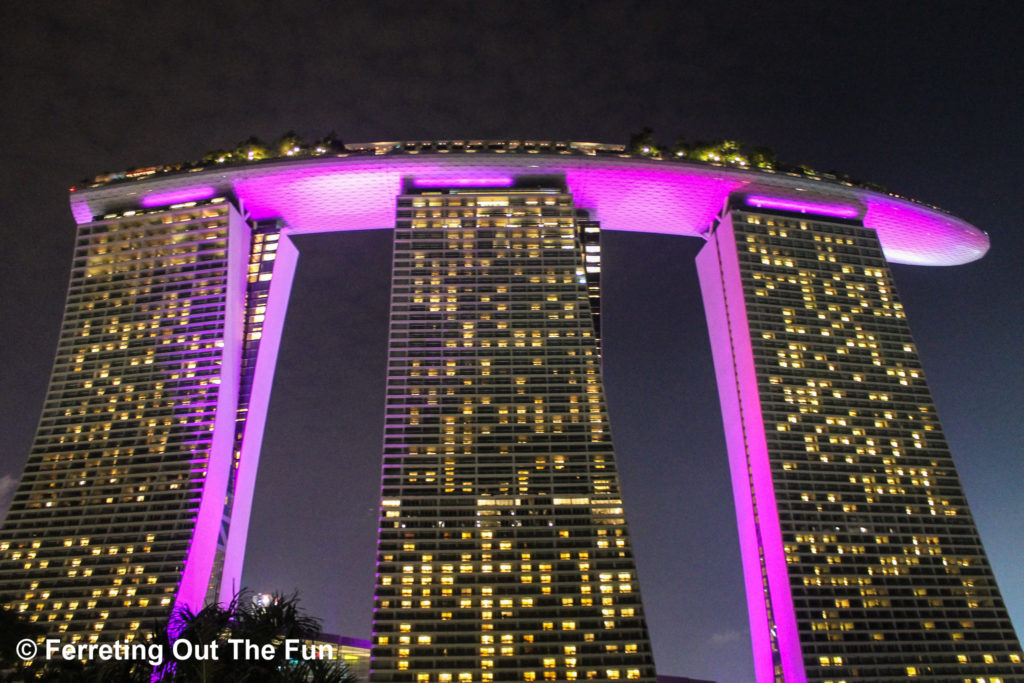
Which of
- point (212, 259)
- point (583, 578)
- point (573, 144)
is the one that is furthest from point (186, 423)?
point (573, 144)

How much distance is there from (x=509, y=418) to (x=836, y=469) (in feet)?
161

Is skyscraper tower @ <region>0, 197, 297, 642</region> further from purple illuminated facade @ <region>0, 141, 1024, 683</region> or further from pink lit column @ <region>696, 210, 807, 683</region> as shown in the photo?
pink lit column @ <region>696, 210, 807, 683</region>

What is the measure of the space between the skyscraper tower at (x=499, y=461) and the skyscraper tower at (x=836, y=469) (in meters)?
23.1

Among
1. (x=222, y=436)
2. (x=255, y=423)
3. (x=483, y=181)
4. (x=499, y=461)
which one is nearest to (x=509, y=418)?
(x=499, y=461)

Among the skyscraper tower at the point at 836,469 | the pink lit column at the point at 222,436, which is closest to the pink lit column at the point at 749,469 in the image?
the skyscraper tower at the point at 836,469

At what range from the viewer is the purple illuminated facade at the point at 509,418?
389ft

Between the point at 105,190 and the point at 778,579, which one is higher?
the point at 105,190

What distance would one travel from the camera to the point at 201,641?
139 ft

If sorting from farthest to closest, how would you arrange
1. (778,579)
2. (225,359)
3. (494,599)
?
(225,359), (778,579), (494,599)

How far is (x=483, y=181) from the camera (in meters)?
152

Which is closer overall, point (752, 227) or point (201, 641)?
point (201, 641)

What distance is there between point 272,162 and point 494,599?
250 ft

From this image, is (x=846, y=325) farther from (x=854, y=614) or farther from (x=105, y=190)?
(x=105, y=190)

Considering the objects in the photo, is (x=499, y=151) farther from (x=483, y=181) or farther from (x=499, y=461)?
(x=499, y=461)
